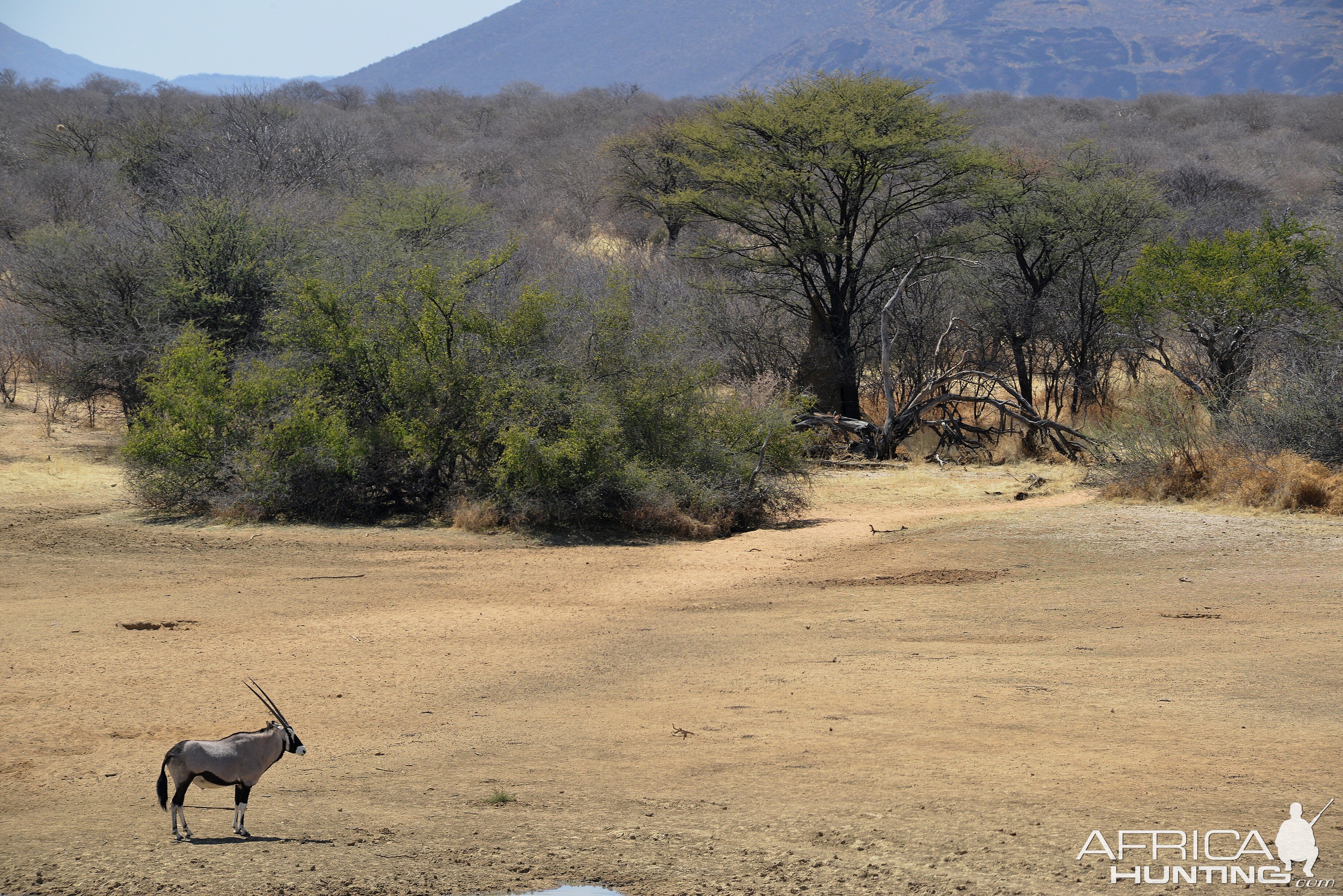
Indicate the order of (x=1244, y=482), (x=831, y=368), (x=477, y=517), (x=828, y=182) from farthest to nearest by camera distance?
1. (x=831, y=368)
2. (x=828, y=182)
3. (x=477, y=517)
4. (x=1244, y=482)

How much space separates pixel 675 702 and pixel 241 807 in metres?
3.79

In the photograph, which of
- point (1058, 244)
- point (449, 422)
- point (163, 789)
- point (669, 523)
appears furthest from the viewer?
point (1058, 244)

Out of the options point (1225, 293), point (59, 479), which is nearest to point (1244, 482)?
point (1225, 293)

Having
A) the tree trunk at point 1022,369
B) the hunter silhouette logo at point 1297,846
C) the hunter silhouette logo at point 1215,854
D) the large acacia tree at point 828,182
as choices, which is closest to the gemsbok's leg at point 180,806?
the hunter silhouette logo at point 1215,854

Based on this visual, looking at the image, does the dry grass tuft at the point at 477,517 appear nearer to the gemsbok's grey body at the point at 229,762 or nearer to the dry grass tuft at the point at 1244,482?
the dry grass tuft at the point at 1244,482

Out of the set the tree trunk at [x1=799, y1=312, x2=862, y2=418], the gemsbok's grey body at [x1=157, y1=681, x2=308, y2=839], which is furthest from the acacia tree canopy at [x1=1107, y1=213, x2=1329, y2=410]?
the gemsbok's grey body at [x1=157, y1=681, x2=308, y2=839]

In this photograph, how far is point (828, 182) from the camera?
27.8m

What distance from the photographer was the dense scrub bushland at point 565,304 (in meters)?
17.2

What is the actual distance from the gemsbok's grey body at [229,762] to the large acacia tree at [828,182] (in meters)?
23.4

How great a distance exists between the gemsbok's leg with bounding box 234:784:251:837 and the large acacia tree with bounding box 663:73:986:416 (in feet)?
77.1

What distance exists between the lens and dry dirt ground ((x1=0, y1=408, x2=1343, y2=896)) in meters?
4.97

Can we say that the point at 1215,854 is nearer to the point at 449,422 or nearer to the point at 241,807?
the point at 241,807

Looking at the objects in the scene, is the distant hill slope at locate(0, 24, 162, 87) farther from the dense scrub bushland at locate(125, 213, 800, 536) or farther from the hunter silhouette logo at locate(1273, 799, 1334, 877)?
the hunter silhouette logo at locate(1273, 799, 1334, 877)

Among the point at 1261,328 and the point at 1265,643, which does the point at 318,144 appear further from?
the point at 1265,643
